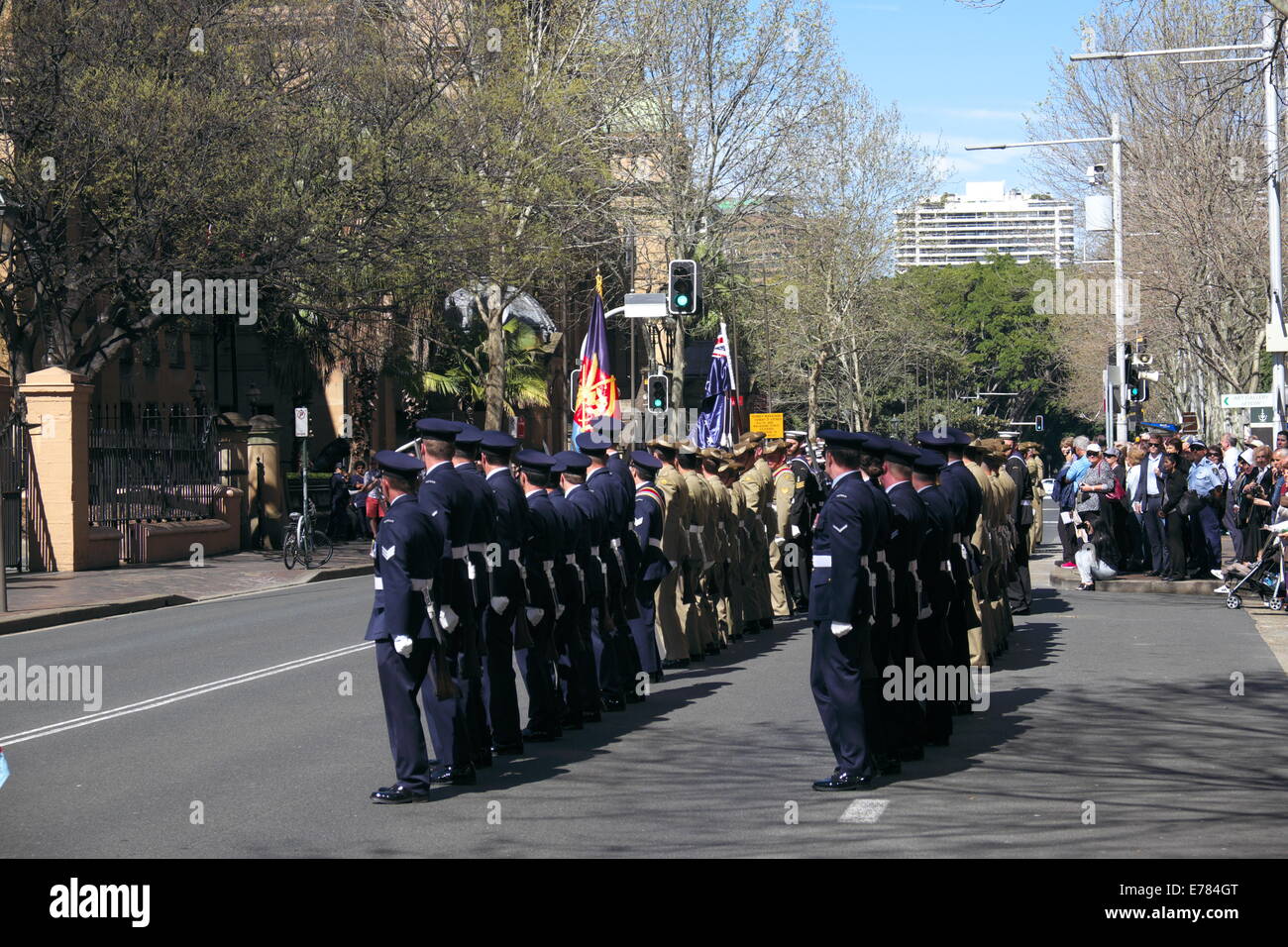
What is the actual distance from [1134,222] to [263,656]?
30838 mm

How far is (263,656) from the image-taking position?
1531 cm

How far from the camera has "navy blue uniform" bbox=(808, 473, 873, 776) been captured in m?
9.05

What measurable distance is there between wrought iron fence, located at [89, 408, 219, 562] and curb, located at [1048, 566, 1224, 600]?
14630 millimetres

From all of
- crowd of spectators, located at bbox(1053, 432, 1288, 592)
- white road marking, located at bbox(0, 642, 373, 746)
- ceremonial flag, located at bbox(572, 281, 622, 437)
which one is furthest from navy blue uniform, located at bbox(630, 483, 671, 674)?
ceremonial flag, located at bbox(572, 281, 622, 437)

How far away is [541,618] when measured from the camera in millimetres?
10797

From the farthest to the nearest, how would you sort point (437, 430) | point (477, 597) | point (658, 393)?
point (658, 393)
point (477, 597)
point (437, 430)

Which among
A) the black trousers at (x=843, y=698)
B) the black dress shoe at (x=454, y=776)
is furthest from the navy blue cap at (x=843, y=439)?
the black dress shoe at (x=454, y=776)

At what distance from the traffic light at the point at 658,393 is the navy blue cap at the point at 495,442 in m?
17.3

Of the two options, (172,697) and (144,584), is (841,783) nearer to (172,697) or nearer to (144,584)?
(172,697)

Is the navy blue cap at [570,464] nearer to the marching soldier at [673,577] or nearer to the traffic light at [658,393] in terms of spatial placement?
the marching soldier at [673,577]

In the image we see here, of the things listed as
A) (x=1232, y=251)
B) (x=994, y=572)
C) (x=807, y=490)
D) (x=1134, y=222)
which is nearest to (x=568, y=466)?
(x=994, y=572)

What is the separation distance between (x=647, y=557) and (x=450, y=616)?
16.2 feet

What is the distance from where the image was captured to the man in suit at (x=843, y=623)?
9055mm

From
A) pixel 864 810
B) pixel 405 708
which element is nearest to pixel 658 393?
pixel 405 708
